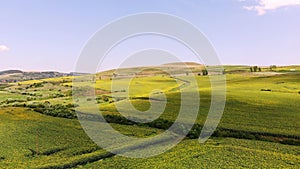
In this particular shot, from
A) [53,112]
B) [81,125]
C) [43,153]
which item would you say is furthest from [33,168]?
[53,112]

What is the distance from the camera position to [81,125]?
166 feet

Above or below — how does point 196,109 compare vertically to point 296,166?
above

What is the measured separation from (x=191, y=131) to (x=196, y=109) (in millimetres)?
12574

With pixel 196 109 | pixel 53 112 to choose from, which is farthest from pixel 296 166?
pixel 53 112

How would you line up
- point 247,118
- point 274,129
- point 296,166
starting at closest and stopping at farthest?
point 296,166, point 274,129, point 247,118

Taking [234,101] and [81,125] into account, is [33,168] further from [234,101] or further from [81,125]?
[234,101]

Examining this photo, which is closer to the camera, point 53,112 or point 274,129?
point 274,129

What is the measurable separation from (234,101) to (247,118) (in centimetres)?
1078

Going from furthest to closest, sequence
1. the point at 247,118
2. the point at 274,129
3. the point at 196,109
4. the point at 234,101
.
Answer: the point at 234,101 → the point at 196,109 → the point at 247,118 → the point at 274,129

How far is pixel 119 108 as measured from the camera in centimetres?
5988

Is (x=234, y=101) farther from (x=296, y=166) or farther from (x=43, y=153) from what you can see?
(x=43, y=153)

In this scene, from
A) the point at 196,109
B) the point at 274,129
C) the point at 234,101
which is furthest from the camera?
the point at 234,101

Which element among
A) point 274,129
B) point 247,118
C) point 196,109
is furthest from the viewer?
point 196,109

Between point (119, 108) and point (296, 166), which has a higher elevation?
point (119, 108)
